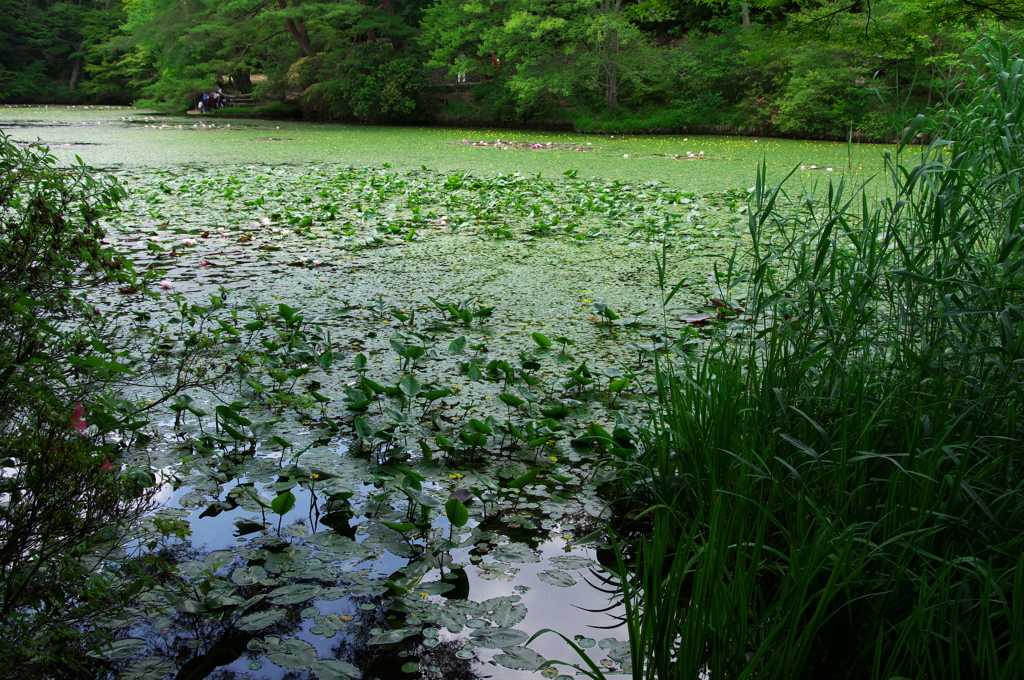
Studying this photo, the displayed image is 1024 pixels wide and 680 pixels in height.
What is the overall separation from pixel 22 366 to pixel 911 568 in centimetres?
143

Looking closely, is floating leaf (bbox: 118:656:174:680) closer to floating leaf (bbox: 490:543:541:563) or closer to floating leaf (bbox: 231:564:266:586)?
floating leaf (bbox: 231:564:266:586)

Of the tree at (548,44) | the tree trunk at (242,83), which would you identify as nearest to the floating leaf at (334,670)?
the tree at (548,44)

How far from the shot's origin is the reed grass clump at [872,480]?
1073 mm

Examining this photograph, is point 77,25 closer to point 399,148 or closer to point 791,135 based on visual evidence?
point 399,148

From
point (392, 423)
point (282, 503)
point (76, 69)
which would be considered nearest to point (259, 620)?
point (282, 503)

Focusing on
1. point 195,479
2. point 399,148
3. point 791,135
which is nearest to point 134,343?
point 195,479

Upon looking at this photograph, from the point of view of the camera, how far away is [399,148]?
10.7m

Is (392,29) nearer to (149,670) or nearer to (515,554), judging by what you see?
(515,554)

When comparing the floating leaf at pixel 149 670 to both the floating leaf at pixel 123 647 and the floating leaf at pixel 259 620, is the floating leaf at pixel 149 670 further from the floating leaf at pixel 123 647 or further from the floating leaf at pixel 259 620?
the floating leaf at pixel 259 620

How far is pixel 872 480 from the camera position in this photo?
1281 millimetres

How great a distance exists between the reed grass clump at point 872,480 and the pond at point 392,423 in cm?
23

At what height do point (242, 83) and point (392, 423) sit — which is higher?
point (242, 83)

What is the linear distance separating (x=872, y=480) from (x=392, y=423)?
1.23 meters

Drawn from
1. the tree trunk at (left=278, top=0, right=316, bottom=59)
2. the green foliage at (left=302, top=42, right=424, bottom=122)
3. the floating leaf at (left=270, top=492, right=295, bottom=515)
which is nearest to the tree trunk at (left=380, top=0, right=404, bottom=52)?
the green foliage at (left=302, top=42, right=424, bottom=122)
